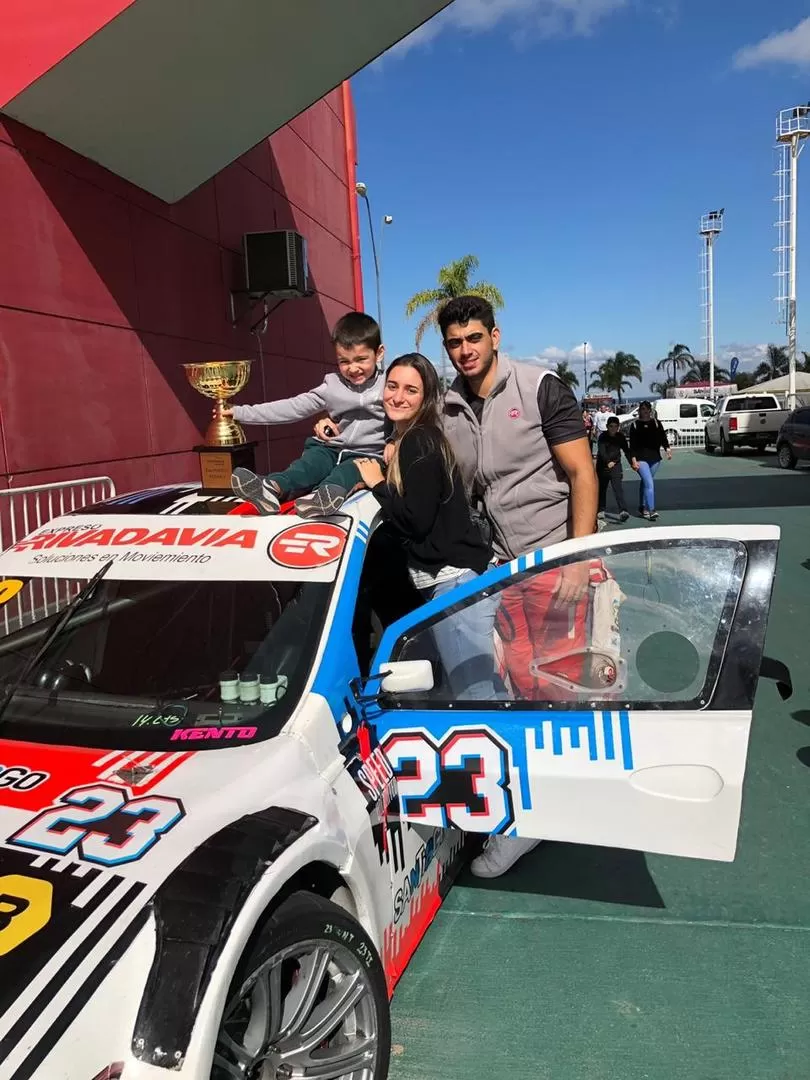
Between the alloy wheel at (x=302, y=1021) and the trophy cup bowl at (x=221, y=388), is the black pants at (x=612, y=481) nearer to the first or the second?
the trophy cup bowl at (x=221, y=388)

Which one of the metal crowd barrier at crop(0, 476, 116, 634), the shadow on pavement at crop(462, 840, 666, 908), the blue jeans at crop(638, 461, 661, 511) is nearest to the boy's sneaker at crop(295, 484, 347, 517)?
the shadow on pavement at crop(462, 840, 666, 908)

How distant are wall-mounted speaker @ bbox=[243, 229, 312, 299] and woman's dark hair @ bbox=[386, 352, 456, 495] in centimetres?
765

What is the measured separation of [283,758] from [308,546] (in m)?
0.73

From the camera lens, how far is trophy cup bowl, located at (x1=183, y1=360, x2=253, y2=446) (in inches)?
162

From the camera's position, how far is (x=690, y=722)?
2.08 m

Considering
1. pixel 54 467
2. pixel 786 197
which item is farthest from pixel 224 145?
pixel 786 197

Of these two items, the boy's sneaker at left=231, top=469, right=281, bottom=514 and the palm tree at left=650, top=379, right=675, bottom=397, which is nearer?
the boy's sneaker at left=231, top=469, right=281, bottom=514

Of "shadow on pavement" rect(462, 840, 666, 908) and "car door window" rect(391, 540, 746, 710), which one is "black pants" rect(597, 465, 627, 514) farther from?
"car door window" rect(391, 540, 746, 710)

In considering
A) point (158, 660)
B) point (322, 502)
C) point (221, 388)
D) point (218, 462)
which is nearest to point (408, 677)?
point (322, 502)

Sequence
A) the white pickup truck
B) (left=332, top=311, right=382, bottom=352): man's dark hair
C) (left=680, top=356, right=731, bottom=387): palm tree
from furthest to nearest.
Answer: (left=680, top=356, right=731, bottom=387): palm tree
the white pickup truck
(left=332, top=311, right=382, bottom=352): man's dark hair

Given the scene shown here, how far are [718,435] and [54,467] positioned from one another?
23.8m

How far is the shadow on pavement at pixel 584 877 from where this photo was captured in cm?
295

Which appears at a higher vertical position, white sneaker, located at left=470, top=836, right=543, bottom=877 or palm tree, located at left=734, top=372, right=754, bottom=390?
palm tree, located at left=734, top=372, right=754, bottom=390

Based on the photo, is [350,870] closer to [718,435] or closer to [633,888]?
[633,888]
